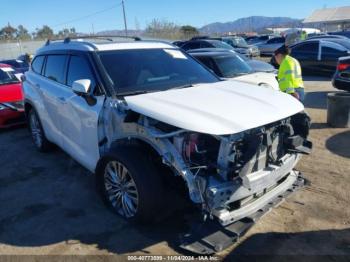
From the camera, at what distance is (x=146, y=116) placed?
11.6 ft

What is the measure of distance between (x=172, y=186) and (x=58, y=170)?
8.89 ft

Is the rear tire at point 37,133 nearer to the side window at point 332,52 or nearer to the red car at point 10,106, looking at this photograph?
the red car at point 10,106

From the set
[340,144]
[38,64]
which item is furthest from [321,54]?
[38,64]

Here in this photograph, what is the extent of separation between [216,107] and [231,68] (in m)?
5.37

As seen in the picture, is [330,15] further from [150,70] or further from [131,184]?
[131,184]

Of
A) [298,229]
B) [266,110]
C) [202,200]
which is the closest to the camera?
[202,200]

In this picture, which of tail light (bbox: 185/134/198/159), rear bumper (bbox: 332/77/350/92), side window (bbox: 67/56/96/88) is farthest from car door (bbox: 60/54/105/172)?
rear bumper (bbox: 332/77/350/92)

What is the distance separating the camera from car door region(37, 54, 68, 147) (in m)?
4.99

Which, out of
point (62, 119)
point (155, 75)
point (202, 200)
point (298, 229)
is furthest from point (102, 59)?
point (298, 229)

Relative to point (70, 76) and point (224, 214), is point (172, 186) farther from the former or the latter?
point (70, 76)

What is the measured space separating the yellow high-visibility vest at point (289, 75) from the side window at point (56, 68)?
403cm

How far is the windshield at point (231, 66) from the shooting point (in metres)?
8.41

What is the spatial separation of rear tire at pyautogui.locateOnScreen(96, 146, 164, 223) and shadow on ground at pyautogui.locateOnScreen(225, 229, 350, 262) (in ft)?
2.91

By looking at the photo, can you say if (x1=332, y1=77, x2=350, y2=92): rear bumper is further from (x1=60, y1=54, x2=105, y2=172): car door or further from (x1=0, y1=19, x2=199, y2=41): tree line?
(x1=0, y1=19, x2=199, y2=41): tree line
